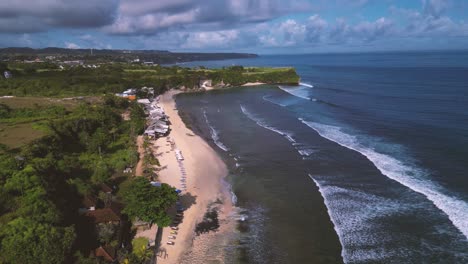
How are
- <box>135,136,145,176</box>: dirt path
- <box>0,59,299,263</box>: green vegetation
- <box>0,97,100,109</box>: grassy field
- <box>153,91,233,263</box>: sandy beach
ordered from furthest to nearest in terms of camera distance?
<box>0,97,100,109</box>: grassy field, <box>135,136,145,176</box>: dirt path, <box>153,91,233,263</box>: sandy beach, <box>0,59,299,263</box>: green vegetation

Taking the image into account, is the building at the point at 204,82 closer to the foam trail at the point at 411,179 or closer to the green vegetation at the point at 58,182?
the green vegetation at the point at 58,182

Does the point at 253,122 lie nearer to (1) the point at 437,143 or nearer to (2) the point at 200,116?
(2) the point at 200,116

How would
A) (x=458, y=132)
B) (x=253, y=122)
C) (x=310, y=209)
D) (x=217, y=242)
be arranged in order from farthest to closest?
(x=253, y=122) < (x=458, y=132) < (x=310, y=209) < (x=217, y=242)

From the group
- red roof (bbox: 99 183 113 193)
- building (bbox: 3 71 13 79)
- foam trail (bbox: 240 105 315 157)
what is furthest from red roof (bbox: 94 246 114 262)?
building (bbox: 3 71 13 79)

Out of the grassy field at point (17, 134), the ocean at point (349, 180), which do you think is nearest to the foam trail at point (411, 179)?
the ocean at point (349, 180)

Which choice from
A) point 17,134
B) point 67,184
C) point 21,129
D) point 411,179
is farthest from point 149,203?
point 21,129

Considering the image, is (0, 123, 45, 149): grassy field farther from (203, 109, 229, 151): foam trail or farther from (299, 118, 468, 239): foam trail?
(299, 118, 468, 239): foam trail

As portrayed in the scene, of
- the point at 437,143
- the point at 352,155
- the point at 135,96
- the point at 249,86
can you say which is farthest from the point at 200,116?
the point at 249,86
